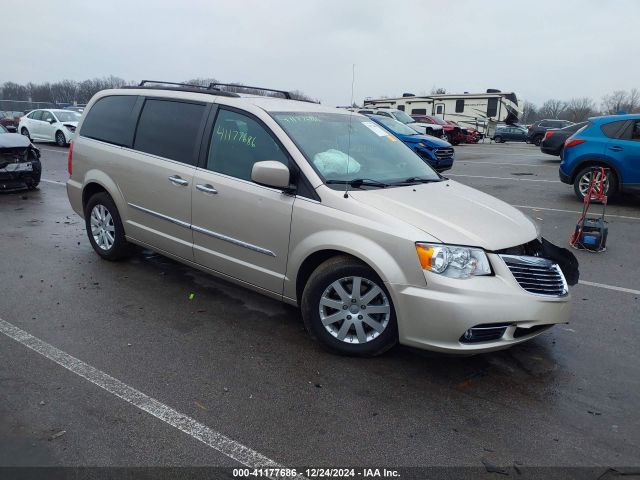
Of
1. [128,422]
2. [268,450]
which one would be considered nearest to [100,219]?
[128,422]

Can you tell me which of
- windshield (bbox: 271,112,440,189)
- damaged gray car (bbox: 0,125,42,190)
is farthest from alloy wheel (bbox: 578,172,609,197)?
damaged gray car (bbox: 0,125,42,190)

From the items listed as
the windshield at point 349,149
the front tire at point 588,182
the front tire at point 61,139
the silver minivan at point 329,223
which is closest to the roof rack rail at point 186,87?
the silver minivan at point 329,223

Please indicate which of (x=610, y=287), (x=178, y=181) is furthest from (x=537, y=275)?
(x=178, y=181)

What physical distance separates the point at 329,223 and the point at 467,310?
3.72 feet

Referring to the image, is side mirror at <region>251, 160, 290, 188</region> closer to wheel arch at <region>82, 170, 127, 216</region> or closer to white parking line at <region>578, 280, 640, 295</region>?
wheel arch at <region>82, 170, 127, 216</region>

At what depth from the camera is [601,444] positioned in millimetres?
2939

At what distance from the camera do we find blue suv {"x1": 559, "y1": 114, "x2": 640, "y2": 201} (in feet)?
31.2

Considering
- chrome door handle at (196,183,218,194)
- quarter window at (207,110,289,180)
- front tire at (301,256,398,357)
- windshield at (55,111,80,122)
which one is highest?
windshield at (55,111,80,122)

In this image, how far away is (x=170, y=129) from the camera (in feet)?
16.5

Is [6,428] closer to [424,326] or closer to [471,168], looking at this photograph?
[424,326]

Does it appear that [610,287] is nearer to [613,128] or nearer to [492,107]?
[613,128]

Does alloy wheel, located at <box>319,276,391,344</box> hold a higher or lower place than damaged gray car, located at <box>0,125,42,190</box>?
lower

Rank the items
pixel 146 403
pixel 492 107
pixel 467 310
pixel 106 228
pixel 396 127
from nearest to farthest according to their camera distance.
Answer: pixel 146 403 < pixel 467 310 < pixel 106 228 < pixel 396 127 < pixel 492 107

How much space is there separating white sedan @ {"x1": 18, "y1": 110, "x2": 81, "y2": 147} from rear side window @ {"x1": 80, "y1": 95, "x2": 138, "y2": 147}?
15.7 metres
